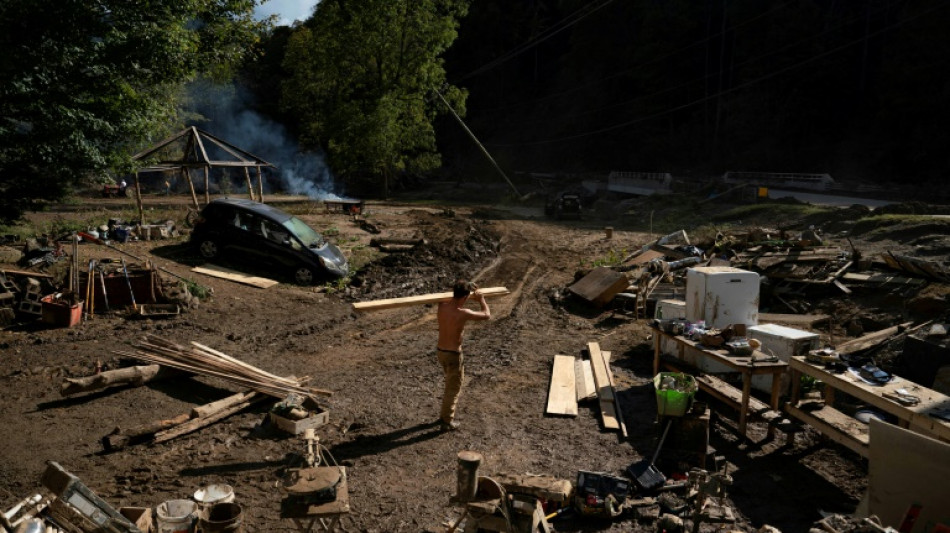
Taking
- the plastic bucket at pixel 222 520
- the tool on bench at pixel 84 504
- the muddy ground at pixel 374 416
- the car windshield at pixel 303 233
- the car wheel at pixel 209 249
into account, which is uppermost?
the car windshield at pixel 303 233

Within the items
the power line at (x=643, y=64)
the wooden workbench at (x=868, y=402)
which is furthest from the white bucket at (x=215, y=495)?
the power line at (x=643, y=64)

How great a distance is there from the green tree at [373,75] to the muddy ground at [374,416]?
23535 millimetres

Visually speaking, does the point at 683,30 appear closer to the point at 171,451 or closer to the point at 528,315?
the point at 528,315

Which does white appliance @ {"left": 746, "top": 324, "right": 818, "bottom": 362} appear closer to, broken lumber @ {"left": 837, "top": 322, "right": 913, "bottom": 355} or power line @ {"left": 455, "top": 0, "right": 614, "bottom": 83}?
broken lumber @ {"left": 837, "top": 322, "right": 913, "bottom": 355}

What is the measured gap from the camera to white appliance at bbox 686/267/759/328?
10.7 m

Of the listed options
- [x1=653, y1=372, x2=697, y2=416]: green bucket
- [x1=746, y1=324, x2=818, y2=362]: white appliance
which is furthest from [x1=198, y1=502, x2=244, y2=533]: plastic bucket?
[x1=746, y1=324, x2=818, y2=362]: white appliance

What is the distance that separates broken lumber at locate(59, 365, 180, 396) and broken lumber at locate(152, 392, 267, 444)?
169 centimetres

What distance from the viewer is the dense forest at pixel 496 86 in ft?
41.8

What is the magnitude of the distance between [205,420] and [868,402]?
8.35 m

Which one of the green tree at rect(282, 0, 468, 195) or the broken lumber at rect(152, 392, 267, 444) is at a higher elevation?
the green tree at rect(282, 0, 468, 195)

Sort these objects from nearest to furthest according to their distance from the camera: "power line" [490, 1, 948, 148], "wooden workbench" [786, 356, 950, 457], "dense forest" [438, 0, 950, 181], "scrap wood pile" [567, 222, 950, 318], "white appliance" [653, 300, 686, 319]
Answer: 1. "wooden workbench" [786, 356, 950, 457]
2. "white appliance" [653, 300, 686, 319]
3. "scrap wood pile" [567, 222, 950, 318]
4. "dense forest" [438, 0, 950, 181]
5. "power line" [490, 1, 948, 148]

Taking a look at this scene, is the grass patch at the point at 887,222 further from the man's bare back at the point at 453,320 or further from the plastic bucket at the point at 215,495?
the plastic bucket at the point at 215,495

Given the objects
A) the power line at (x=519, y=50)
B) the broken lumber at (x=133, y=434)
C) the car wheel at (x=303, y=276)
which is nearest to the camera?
the broken lumber at (x=133, y=434)

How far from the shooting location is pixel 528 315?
15.6 metres
